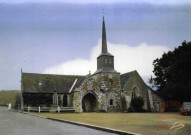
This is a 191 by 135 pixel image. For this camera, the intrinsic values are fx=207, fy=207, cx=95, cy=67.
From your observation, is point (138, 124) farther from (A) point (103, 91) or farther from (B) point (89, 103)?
(B) point (89, 103)

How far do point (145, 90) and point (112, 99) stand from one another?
7031 millimetres

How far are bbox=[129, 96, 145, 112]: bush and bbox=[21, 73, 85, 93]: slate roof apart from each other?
944cm

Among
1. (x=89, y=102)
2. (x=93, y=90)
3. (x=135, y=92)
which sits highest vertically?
(x=93, y=90)

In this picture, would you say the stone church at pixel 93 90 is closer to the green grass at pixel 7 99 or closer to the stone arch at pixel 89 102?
the stone arch at pixel 89 102

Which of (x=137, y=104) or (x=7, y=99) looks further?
(x=7, y=99)

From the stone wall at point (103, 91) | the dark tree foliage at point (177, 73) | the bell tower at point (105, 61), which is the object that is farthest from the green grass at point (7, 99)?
the dark tree foliage at point (177, 73)

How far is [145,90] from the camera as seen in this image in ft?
125

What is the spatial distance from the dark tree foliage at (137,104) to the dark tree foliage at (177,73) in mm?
4530

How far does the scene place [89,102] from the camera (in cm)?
3500

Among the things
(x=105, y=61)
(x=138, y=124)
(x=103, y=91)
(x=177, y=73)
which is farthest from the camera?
(x=105, y=61)

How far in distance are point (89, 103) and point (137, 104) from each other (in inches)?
315

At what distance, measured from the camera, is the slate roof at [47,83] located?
1342 inches

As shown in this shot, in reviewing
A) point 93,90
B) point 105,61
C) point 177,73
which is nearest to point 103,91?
point 93,90

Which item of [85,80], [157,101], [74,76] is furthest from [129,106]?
[74,76]
